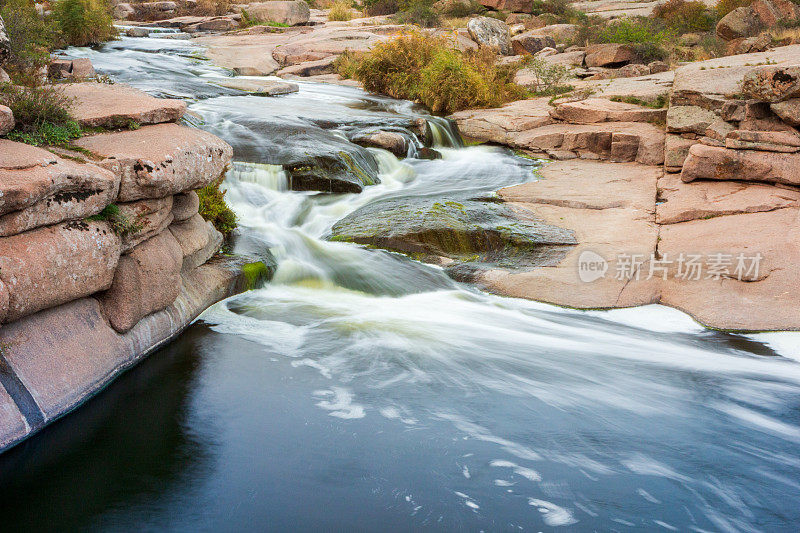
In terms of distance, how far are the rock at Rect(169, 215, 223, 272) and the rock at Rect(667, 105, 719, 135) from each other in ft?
27.9

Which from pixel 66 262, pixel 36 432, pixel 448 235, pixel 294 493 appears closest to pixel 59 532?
pixel 36 432

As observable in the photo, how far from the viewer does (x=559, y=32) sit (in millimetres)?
27516

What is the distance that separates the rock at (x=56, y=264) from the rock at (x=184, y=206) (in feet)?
4.55

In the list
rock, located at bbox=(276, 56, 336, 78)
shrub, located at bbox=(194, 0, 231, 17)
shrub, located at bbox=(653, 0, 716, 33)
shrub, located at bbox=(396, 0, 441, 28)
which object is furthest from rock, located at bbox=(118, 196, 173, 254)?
shrub, located at bbox=(194, 0, 231, 17)

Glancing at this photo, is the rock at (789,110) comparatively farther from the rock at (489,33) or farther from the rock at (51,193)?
the rock at (489,33)

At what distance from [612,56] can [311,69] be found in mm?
9975

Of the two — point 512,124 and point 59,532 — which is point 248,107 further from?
point 59,532

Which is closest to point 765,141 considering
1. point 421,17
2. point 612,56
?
point 612,56

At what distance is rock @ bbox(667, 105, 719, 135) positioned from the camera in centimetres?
1112

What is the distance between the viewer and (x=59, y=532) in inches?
156

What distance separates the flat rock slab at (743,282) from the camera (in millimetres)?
7199

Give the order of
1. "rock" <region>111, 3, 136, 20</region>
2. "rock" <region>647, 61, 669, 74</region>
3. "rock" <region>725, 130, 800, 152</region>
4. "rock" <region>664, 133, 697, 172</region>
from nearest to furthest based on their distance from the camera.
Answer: "rock" <region>725, 130, 800, 152</region>
"rock" <region>664, 133, 697, 172</region>
"rock" <region>647, 61, 669, 74</region>
"rock" <region>111, 3, 136, 20</region>

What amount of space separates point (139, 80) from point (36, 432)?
13281 mm

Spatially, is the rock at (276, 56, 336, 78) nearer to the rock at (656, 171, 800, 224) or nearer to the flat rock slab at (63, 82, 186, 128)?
the flat rock slab at (63, 82, 186, 128)
